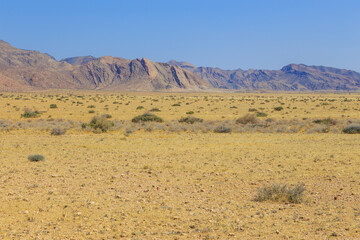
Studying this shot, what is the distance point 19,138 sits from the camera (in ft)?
71.1

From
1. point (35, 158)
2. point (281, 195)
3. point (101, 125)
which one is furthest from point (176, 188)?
point (101, 125)

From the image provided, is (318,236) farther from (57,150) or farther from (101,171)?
(57,150)

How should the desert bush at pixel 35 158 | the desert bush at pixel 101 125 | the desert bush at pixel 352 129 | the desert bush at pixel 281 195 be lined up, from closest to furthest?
1. the desert bush at pixel 281 195
2. the desert bush at pixel 35 158
3. the desert bush at pixel 352 129
4. the desert bush at pixel 101 125

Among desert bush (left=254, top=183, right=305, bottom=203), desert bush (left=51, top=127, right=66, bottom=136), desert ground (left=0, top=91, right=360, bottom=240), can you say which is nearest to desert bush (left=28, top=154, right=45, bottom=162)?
desert ground (left=0, top=91, right=360, bottom=240)

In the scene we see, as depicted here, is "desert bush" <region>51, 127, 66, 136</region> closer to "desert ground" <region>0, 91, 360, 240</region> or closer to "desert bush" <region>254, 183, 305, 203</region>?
"desert ground" <region>0, 91, 360, 240</region>

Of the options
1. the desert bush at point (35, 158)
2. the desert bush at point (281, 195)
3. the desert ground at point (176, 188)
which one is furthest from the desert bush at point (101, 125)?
the desert bush at point (281, 195)

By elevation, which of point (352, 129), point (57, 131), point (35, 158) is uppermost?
point (352, 129)

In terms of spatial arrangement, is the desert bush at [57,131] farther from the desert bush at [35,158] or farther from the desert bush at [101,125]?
the desert bush at [35,158]

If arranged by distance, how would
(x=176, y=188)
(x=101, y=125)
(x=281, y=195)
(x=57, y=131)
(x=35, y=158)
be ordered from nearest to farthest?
(x=281, y=195) → (x=176, y=188) → (x=35, y=158) → (x=57, y=131) → (x=101, y=125)

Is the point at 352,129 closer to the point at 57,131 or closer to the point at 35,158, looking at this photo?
the point at 57,131

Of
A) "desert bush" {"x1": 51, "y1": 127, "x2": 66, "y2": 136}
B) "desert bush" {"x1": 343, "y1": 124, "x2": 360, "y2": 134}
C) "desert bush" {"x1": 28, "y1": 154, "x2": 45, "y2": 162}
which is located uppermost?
"desert bush" {"x1": 343, "y1": 124, "x2": 360, "y2": 134}

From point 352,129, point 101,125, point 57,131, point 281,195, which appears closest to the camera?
point 281,195

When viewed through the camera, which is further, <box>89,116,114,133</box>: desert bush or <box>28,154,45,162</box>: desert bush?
<box>89,116,114,133</box>: desert bush

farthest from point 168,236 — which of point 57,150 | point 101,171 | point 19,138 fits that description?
point 19,138
